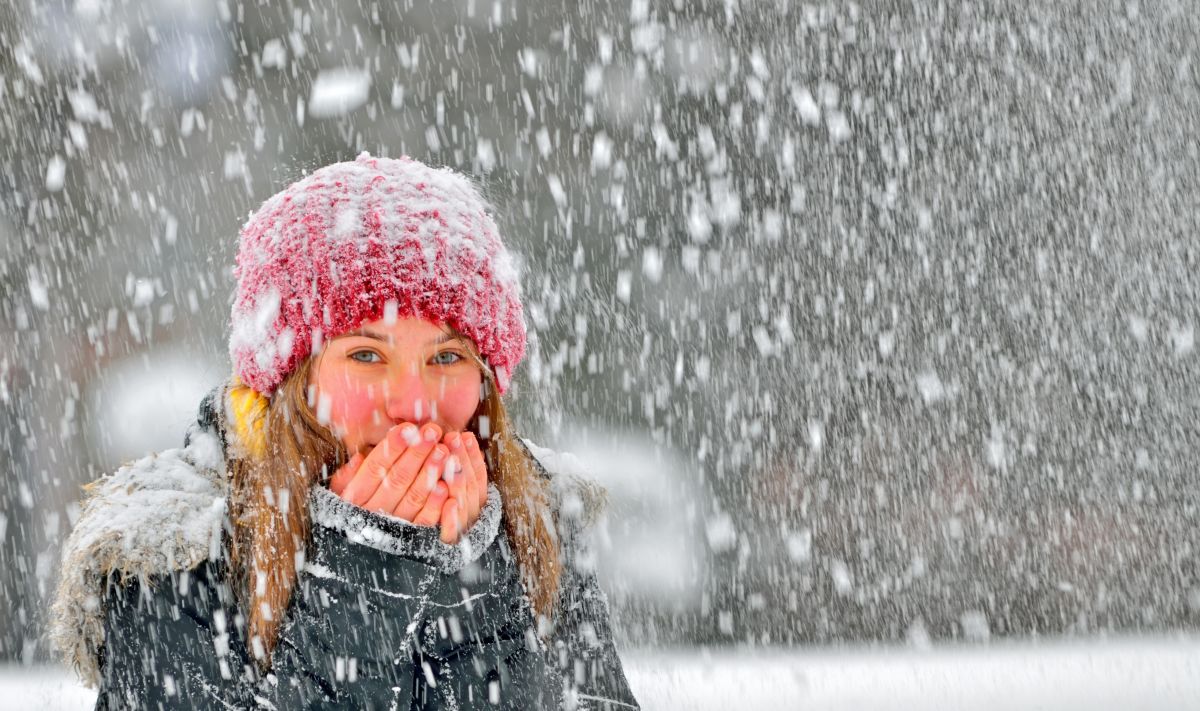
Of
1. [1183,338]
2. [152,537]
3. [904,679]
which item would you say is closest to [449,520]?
[152,537]

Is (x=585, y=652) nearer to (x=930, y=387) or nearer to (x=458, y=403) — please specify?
(x=458, y=403)

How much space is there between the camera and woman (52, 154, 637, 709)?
1.13 m

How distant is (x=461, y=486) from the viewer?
1149 mm

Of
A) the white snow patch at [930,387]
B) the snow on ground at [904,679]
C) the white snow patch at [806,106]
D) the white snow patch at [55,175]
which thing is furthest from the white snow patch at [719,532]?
Answer: the white snow patch at [55,175]

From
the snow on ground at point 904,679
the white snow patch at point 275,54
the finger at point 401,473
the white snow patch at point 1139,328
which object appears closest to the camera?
the finger at point 401,473

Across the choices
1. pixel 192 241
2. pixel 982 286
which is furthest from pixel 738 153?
pixel 192 241

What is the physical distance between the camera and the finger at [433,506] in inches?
44.6

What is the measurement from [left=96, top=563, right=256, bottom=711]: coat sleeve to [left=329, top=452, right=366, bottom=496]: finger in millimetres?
230

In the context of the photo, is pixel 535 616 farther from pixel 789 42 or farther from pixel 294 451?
pixel 789 42

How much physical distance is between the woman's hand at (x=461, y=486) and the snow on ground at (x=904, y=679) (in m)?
2.50

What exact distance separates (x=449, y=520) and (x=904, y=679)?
10.4 ft

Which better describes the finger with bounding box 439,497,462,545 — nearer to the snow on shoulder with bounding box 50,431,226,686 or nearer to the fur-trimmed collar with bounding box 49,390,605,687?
the fur-trimmed collar with bounding box 49,390,605,687

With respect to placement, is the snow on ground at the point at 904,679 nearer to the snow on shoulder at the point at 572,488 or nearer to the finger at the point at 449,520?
the snow on shoulder at the point at 572,488

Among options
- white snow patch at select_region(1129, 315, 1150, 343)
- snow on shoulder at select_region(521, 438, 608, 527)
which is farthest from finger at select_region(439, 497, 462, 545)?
white snow patch at select_region(1129, 315, 1150, 343)
